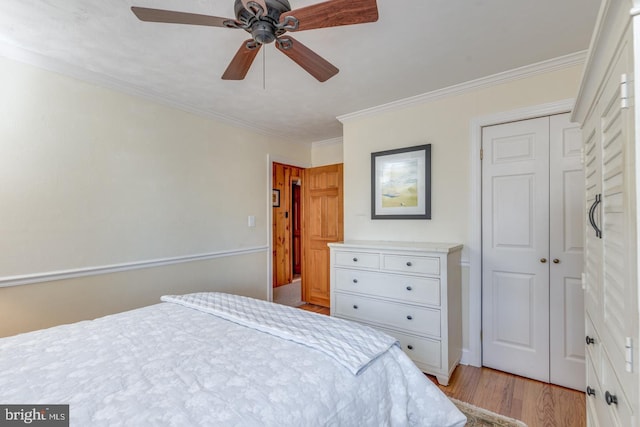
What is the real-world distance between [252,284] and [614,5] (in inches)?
137

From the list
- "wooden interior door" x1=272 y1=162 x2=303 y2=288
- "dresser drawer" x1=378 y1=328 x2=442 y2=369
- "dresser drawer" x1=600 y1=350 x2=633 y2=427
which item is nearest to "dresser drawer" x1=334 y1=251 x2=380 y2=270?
"dresser drawer" x1=378 y1=328 x2=442 y2=369

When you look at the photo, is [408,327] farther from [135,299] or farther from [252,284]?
[135,299]

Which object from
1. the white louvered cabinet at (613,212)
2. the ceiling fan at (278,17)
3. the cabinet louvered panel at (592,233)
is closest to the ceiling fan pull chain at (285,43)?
the ceiling fan at (278,17)

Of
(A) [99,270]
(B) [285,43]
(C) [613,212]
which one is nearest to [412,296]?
(C) [613,212]

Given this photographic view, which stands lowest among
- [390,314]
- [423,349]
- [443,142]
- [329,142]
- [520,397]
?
[520,397]

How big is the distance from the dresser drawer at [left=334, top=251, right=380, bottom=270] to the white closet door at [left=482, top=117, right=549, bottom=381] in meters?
0.91

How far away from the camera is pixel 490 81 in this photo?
2375 millimetres

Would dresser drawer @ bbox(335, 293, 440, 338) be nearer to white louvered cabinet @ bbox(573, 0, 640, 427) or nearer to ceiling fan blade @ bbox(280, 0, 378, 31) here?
white louvered cabinet @ bbox(573, 0, 640, 427)

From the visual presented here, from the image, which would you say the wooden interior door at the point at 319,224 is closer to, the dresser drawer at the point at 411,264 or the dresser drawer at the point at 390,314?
the dresser drawer at the point at 390,314

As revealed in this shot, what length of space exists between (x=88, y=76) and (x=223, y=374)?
2.46 m

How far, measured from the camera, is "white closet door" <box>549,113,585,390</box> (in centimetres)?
209

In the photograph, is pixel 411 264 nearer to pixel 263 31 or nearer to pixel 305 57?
pixel 305 57

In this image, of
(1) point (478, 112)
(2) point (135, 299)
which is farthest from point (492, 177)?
(2) point (135, 299)

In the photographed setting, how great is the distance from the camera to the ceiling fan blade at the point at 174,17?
47.7 inches
